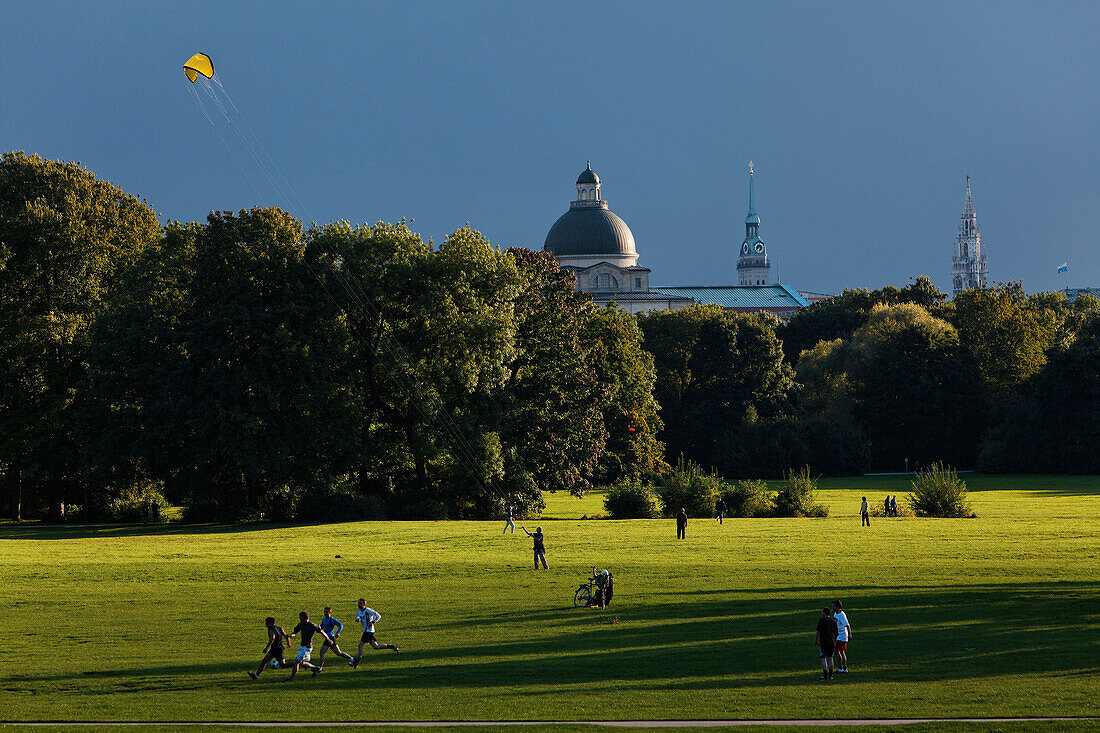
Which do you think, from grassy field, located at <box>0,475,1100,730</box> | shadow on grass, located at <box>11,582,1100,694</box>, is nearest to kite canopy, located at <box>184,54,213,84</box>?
grassy field, located at <box>0,475,1100,730</box>

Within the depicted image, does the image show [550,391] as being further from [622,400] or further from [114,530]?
[114,530]

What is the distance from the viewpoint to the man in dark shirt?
23.6 meters

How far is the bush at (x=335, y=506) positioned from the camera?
2569 inches

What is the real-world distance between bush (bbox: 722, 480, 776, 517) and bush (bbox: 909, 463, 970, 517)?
8.13 m

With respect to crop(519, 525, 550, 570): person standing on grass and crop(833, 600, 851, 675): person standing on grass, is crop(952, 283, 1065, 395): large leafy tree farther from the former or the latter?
crop(833, 600, 851, 675): person standing on grass

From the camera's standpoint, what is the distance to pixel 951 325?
119125mm

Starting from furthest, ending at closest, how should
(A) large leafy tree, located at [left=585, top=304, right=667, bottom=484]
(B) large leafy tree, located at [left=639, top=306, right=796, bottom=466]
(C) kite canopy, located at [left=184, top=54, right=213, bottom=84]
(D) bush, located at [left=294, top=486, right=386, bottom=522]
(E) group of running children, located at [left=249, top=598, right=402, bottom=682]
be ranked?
(B) large leafy tree, located at [left=639, top=306, right=796, bottom=466] → (A) large leafy tree, located at [left=585, top=304, right=667, bottom=484] → (D) bush, located at [left=294, top=486, right=386, bottom=522] → (C) kite canopy, located at [left=184, top=54, right=213, bottom=84] → (E) group of running children, located at [left=249, top=598, right=402, bottom=682]

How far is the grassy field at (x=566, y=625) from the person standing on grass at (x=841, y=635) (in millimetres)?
527

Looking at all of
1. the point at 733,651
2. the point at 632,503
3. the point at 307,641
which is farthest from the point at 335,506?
the point at 733,651

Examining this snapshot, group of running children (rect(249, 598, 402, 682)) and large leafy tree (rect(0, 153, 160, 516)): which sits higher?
large leafy tree (rect(0, 153, 160, 516))

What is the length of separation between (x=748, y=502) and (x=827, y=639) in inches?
1793

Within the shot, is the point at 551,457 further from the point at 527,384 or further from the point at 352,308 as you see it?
the point at 352,308

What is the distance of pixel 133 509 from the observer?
6788cm

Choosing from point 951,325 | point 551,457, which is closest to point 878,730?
point 551,457
